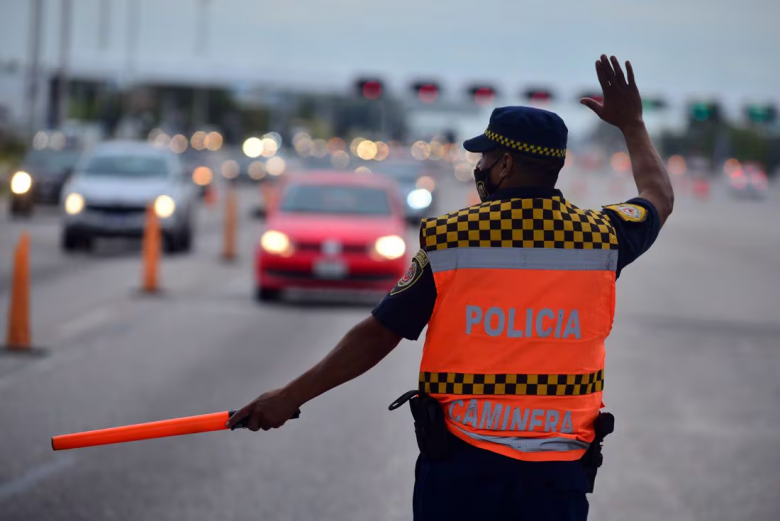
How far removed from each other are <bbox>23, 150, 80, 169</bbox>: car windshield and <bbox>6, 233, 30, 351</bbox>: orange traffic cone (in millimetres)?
22108

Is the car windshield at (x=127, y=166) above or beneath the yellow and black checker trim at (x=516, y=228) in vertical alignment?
beneath

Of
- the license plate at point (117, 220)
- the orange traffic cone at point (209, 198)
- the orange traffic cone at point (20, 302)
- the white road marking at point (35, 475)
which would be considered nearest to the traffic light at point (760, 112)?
the orange traffic cone at point (209, 198)

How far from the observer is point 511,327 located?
3.44m

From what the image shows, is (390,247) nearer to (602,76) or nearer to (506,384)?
(602,76)

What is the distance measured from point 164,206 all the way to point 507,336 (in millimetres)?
18769

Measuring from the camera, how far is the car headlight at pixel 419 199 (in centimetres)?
2766

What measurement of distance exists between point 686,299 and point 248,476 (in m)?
11.6

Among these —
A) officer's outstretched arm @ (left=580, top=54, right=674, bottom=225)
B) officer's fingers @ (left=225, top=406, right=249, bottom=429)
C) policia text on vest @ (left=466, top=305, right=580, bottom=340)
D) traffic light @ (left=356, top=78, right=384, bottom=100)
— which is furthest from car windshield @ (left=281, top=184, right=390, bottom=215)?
traffic light @ (left=356, top=78, right=384, bottom=100)

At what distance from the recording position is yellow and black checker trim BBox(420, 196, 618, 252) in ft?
11.3

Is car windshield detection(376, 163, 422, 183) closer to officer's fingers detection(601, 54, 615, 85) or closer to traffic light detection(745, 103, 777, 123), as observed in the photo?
officer's fingers detection(601, 54, 615, 85)

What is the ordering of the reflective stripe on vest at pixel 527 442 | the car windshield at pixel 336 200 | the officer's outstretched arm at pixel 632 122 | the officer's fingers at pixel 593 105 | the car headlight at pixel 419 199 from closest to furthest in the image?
the reflective stripe on vest at pixel 527 442, the officer's outstretched arm at pixel 632 122, the officer's fingers at pixel 593 105, the car windshield at pixel 336 200, the car headlight at pixel 419 199

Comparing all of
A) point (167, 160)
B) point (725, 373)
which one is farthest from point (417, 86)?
point (725, 373)

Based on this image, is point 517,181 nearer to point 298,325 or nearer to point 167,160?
point 298,325

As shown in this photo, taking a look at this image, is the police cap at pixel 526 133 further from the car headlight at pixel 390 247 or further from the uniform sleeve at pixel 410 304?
the car headlight at pixel 390 247
